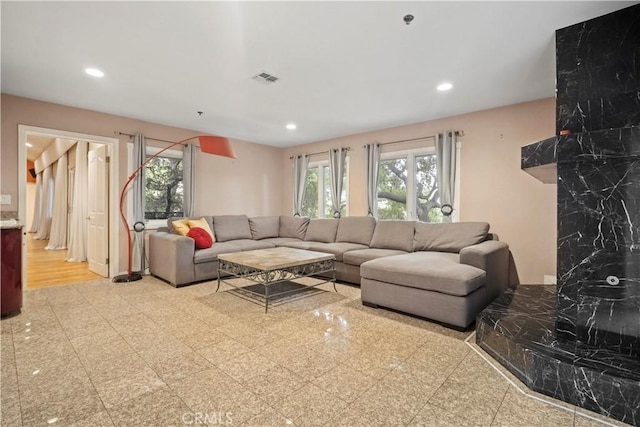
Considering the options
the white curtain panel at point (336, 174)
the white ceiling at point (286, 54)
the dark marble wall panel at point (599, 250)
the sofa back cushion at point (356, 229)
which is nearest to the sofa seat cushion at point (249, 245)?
the sofa back cushion at point (356, 229)

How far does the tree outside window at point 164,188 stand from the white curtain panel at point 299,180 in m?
2.17

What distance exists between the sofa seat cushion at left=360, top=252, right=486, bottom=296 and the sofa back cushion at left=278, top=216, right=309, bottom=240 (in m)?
2.57

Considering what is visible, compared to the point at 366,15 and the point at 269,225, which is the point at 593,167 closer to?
the point at 366,15

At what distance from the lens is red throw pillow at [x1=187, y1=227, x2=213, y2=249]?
4152 mm

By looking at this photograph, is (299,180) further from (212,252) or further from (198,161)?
(212,252)

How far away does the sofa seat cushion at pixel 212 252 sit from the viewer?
400cm

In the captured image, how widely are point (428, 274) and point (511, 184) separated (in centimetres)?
213

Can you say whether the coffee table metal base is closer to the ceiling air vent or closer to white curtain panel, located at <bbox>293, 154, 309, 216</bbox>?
the ceiling air vent

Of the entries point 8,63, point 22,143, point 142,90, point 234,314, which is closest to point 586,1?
point 234,314

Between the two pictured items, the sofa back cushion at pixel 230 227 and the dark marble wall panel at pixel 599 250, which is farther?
the sofa back cushion at pixel 230 227

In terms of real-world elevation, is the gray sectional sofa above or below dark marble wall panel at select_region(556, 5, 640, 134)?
below

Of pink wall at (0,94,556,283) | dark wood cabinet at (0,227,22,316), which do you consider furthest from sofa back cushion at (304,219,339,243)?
dark wood cabinet at (0,227,22,316)

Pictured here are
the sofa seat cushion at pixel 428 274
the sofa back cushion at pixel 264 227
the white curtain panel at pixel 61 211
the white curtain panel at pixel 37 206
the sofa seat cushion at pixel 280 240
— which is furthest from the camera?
the white curtain panel at pixel 37 206

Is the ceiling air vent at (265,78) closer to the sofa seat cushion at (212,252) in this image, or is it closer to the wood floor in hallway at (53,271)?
the sofa seat cushion at (212,252)
